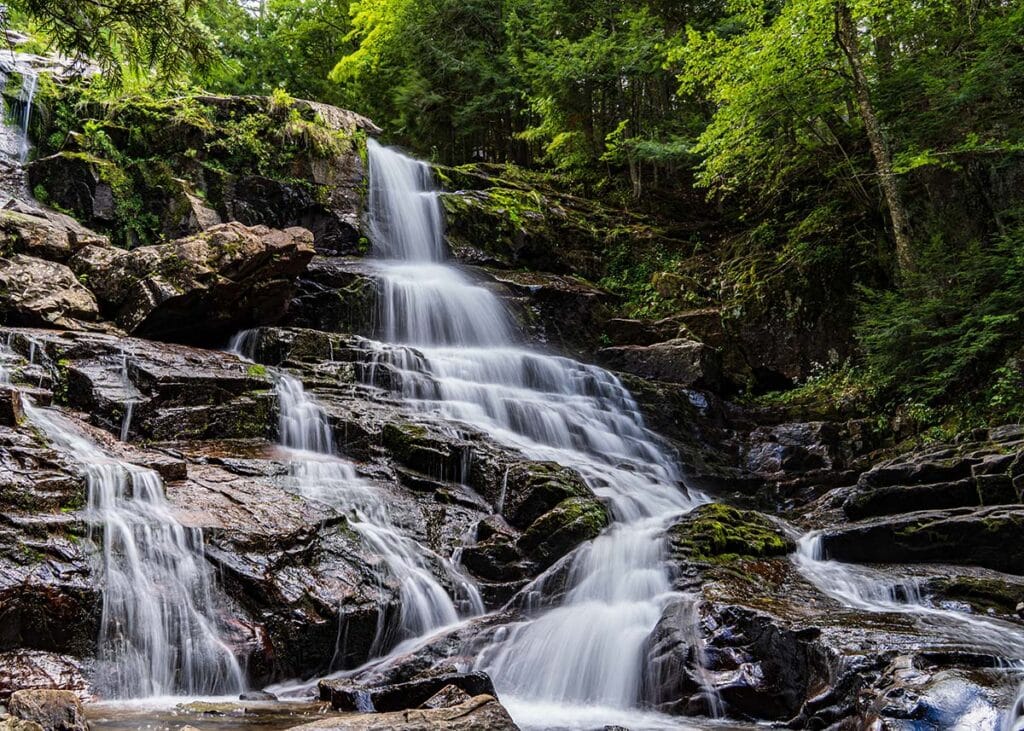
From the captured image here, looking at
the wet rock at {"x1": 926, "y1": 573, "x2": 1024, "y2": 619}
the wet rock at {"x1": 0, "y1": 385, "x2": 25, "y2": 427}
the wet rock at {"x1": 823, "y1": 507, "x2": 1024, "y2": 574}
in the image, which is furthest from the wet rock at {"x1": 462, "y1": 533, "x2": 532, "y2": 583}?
the wet rock at {"x1": 0, "y1": 385, "x2": 25, "y2": 427}

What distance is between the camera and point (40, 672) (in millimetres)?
4918

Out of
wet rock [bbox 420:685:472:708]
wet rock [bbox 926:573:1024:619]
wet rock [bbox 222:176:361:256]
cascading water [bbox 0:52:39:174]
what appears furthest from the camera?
wet rock [bbox 222:176:361:256]

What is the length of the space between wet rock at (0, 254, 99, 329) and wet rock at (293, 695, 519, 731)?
824 centimetres

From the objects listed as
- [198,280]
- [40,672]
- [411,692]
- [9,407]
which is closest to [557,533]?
[411,692]

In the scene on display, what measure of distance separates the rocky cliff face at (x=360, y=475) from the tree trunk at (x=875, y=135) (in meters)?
3.16

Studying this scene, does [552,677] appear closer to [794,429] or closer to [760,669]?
[760,669]

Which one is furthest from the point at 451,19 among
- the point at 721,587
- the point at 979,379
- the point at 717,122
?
the point at 721,587

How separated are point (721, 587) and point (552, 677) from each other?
67.7 inches

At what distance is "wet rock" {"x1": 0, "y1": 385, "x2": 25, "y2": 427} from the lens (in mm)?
6578

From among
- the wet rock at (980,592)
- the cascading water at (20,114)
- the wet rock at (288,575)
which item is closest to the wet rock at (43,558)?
the wet rock at (288,575)

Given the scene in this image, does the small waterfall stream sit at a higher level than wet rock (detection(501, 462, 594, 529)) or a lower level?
higher

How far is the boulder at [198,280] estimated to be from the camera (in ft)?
34.2

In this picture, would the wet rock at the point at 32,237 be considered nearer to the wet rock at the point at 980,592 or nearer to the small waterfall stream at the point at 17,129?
the small waterfall stream at the point at 17,129

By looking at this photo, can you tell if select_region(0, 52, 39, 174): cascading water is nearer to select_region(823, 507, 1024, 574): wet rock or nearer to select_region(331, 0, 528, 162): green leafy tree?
select_region(331, 0, 528, 162): green leafy tree
